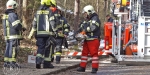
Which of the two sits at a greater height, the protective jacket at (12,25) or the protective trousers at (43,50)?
the protective jacket at (12,25)

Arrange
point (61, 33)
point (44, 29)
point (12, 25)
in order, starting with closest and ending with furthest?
point (12, 25), point (44, 29), point (61, 33)

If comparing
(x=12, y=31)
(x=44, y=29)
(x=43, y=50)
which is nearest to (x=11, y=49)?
(x=12, y=31)

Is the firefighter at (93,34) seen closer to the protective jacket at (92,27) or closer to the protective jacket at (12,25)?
the protective jacket at (92,27)

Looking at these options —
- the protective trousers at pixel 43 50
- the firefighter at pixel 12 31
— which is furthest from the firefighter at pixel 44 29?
the firefighter at pixel 12 31

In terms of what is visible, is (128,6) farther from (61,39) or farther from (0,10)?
(0,10)

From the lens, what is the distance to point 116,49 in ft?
52.7

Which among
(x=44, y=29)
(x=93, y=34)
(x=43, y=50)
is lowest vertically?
(x=43, y=50)

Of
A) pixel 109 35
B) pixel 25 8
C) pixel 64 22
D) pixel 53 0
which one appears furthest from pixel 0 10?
pixel 53 0

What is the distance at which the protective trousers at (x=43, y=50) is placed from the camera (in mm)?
12114

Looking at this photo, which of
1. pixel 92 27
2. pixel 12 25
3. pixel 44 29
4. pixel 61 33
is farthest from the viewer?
pixel 61 33

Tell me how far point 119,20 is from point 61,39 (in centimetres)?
258

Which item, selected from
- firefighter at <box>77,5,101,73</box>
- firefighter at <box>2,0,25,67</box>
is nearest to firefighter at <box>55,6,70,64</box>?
firefighter at <box>77,5,101,73</box>

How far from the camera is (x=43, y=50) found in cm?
1216

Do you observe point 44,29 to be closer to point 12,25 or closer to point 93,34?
point 12,25
